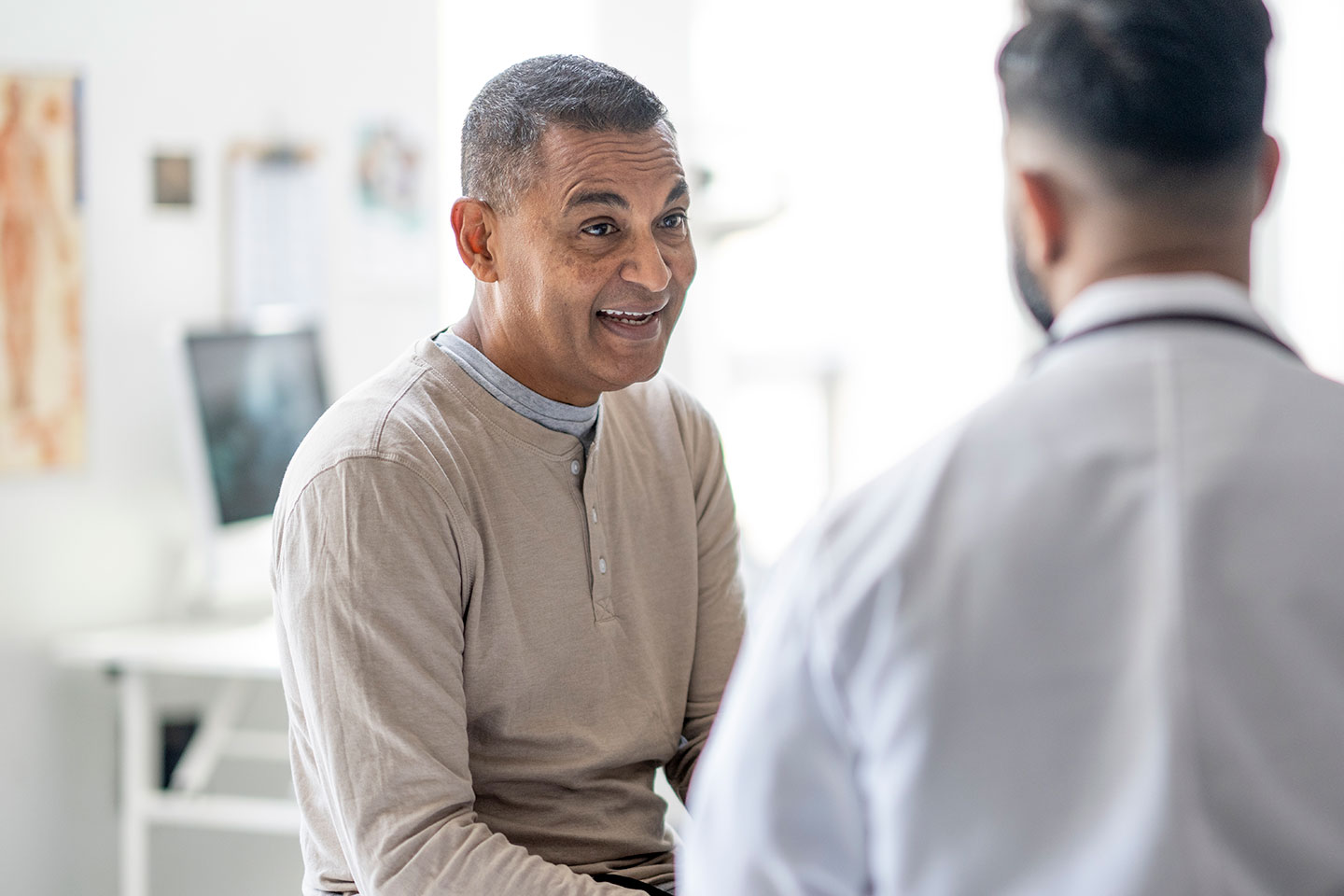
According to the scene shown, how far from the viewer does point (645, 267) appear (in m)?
1.48

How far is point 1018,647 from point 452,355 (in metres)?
0.90

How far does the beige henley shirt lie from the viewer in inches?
50.3

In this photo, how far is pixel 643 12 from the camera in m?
3.96

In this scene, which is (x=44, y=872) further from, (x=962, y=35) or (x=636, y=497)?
(x=962, y=35)

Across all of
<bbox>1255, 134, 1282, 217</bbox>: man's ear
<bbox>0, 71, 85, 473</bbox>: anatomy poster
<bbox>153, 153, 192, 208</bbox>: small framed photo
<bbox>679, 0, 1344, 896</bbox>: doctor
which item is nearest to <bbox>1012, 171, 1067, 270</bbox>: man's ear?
<bbox>679, 0, 1344, 896</bbox>: doctor

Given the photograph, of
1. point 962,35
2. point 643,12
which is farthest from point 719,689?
point 962,35

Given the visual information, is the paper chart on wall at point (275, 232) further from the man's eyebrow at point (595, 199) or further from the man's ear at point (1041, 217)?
the man's ear at point (1041, 217)

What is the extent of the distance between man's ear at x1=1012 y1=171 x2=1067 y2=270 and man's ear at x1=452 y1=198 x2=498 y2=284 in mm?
807

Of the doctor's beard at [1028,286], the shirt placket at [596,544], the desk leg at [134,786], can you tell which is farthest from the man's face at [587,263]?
the desk leg at [134,786]

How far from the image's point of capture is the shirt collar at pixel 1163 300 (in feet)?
2.53

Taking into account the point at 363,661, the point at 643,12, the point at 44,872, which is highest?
the point at 643,12

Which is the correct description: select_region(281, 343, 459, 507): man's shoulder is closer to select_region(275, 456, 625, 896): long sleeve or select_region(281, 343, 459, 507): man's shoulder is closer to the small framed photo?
select_region(275, 456, 625, 896): long sleeve

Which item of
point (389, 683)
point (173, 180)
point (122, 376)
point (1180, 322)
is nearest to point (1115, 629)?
point (1180, 322)

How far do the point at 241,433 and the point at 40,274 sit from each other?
0.48m
